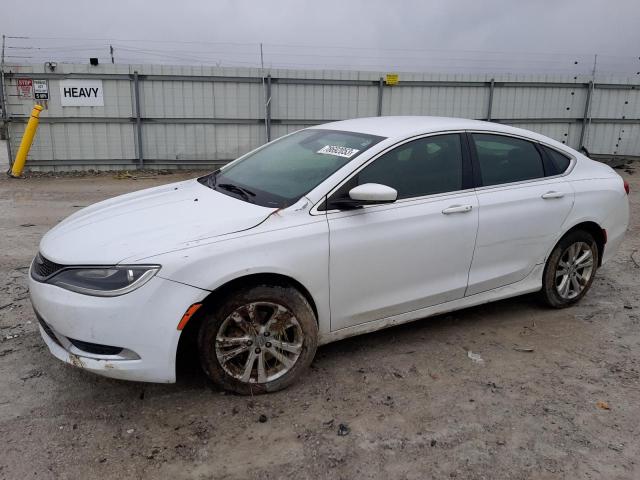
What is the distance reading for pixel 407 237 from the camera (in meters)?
3.58

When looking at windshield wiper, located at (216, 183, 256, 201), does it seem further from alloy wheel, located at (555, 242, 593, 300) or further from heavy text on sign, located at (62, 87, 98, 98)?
heavy text on sign, located at (62, 87, 98, 98)

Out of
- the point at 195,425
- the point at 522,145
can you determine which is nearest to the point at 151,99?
the point at 522,145

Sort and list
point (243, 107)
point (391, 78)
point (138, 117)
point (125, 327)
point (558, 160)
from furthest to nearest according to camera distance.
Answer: point (391, 78) → point (243, 107) → point (138, 117) → point (558, 160) → point (125, 327)

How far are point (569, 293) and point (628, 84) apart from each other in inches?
501

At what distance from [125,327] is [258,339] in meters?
0.74

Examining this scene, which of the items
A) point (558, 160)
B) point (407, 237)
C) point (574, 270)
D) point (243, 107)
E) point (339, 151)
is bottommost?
point (574, 270)

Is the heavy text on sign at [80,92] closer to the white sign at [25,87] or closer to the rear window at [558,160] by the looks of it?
the white sign at [25,87]

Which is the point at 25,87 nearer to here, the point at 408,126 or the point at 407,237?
the point at 408,126

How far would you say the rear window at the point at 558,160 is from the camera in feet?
14.6

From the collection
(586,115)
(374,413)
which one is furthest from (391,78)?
(374,413)

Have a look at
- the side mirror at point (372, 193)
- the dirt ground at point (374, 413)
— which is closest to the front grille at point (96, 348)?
the dirt ground at point (374, 413)

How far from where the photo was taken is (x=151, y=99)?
41.8ft

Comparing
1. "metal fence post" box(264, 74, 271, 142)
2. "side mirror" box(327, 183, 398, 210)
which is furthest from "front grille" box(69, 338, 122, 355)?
"metal fence post" box(264, 74, 271, 142)

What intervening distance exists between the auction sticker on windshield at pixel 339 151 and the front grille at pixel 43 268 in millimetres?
1799
